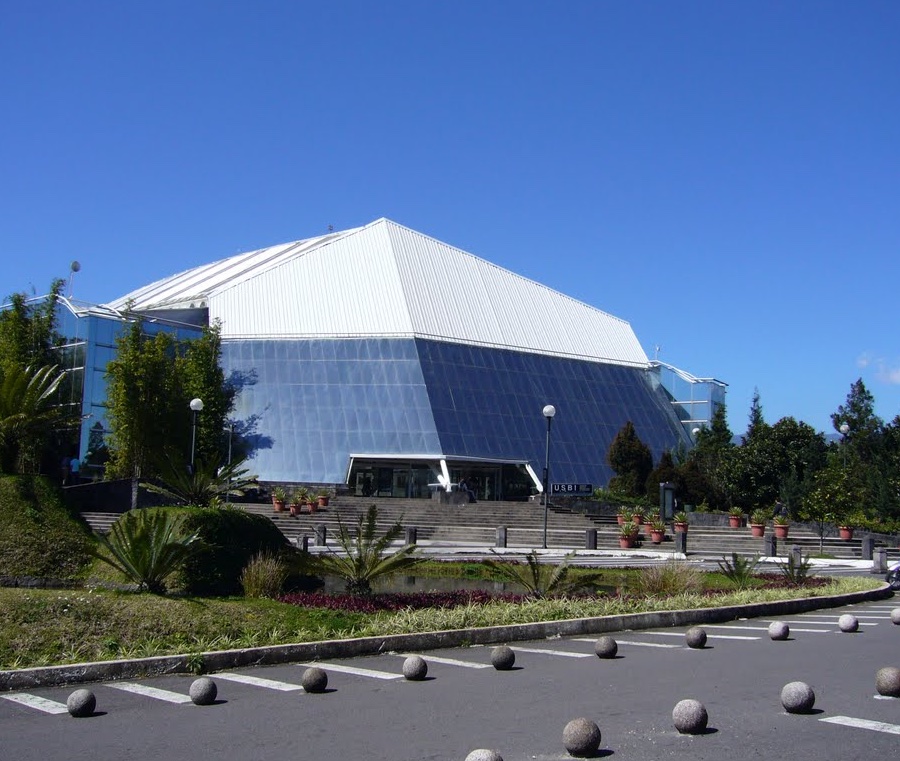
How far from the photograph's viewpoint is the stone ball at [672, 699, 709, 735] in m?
7.04

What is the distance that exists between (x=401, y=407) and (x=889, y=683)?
144ft

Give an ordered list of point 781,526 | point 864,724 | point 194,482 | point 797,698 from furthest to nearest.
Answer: point 781,526 < point 194,482 < point 797,698 < point 864,724

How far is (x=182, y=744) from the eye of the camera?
7.02 m

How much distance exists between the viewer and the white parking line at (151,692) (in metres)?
8.53

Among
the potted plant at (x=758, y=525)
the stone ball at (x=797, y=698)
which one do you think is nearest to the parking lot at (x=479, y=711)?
the stone ball at (x=797, y=698)

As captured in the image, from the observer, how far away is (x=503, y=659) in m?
9.98

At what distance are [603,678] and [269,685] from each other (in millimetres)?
3166

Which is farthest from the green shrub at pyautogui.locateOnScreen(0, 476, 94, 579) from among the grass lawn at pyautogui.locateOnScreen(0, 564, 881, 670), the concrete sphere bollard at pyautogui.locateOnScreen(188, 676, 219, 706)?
→ the concrete sphere bollard at pyautogui.locateOnScreen(188, 676, 219, 706)

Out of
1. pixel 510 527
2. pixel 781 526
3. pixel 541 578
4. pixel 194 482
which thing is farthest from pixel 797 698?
pixel 510 527

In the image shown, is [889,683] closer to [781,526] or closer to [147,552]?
[147,552]

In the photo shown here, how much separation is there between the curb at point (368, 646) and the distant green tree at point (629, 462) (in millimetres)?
33636

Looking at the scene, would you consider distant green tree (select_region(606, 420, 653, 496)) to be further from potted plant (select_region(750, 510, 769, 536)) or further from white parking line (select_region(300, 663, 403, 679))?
white parking line (select_region(300, 663, 403, 679))

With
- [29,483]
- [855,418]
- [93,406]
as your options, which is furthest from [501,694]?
[855,418]

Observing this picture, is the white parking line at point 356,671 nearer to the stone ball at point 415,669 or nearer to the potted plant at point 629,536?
the stone ball at point 415,669
